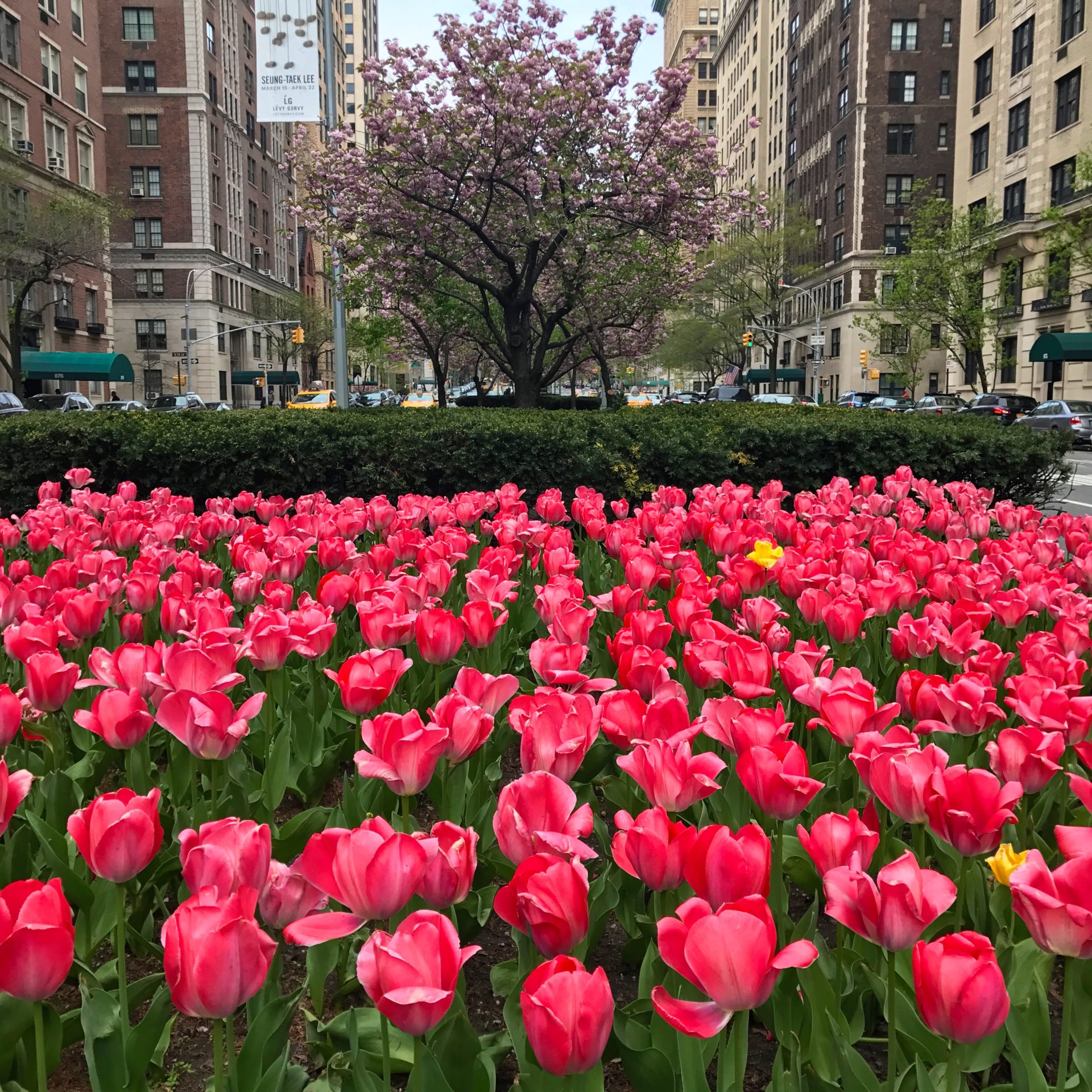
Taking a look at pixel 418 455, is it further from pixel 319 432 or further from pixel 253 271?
pixel 253 271

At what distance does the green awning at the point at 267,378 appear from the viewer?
80.1 metres

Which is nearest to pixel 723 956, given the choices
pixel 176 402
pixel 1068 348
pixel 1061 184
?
pixel 1068 348

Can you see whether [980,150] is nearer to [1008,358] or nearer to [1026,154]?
[1026,154]

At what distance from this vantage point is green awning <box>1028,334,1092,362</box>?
143 feet

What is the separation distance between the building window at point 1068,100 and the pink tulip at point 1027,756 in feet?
169

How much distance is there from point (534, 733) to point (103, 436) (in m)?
9.66

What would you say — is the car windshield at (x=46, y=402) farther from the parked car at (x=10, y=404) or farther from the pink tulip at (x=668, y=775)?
the pink tulip at (x=668, y=775)

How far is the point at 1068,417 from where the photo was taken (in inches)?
1393

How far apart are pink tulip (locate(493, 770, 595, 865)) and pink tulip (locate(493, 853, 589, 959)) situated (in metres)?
0.21

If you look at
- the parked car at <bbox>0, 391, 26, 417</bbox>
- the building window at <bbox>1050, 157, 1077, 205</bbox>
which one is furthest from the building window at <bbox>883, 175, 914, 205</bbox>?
the parked car at <bbox>0, 391, 26, 417</bbox>

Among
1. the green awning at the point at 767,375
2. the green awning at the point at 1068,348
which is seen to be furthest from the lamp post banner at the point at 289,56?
the green awning at the point at 767,375

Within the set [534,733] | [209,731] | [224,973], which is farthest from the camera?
[209,731]

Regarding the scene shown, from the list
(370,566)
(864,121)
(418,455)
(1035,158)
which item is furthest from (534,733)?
(864,121)

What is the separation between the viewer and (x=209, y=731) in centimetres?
225
